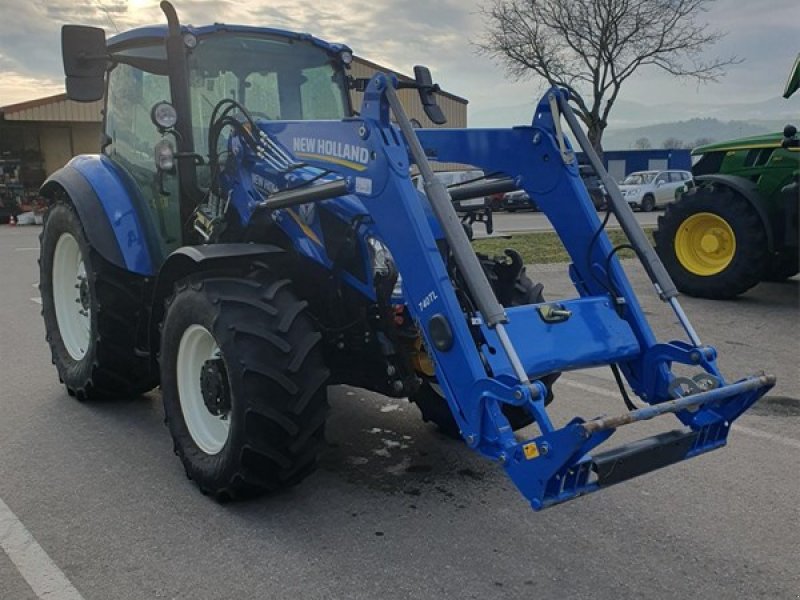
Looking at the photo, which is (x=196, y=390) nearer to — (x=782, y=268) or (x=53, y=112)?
(x=782, y=268)

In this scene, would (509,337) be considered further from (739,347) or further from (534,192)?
(739,347)

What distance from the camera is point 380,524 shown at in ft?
11.9

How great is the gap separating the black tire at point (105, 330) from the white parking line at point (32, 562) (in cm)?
137

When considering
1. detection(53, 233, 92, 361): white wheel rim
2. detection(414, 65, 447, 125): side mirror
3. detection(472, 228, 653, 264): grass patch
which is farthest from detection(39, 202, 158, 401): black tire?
detection(472, 228, 653, 264): grass patch

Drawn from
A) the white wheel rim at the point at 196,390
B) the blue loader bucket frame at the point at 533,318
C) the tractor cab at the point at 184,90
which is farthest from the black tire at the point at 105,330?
the blue loader bucket frame at the point at 533,318

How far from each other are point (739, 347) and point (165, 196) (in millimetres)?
5423

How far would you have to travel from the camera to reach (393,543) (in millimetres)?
3443

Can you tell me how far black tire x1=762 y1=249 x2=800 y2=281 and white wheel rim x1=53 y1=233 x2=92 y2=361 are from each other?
26.9 ft

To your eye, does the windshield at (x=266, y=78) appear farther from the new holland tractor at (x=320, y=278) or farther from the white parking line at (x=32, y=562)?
the white parking line at (x=32, y=562)

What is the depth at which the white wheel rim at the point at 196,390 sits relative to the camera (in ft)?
13.2

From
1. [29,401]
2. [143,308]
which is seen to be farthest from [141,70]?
[29,401]

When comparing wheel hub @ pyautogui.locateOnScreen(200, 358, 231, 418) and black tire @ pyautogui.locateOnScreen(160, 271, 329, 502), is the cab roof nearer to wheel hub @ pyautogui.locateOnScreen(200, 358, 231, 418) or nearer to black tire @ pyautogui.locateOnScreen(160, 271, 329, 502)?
black tire @ pyautogui.locateOnScreen(160, 271, 329, 502)

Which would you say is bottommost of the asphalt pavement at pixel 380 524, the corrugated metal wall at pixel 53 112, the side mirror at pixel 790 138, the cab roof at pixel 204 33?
the asphalt pavement at pixel 380 524

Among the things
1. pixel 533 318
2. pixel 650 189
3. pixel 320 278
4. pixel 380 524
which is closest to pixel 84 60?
pixel 320 278
